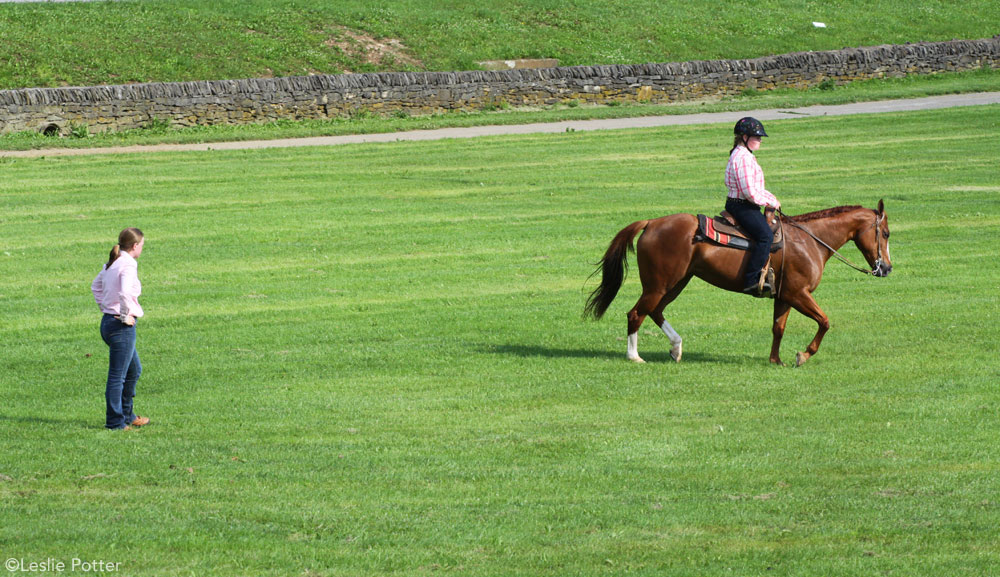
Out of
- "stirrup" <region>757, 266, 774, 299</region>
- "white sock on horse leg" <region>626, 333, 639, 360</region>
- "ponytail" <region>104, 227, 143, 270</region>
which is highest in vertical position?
"ponytail" <region>104, 227, 143, 270</region>

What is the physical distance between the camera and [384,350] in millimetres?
14141

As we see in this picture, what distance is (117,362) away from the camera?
10.6 metres

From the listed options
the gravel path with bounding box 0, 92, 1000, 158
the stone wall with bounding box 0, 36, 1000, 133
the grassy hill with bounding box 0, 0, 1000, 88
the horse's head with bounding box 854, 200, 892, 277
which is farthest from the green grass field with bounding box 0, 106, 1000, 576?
the grassy hill with bounding box 0, 0, 1000, 88

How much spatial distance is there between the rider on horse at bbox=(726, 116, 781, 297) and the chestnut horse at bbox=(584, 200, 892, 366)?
0.55 ft

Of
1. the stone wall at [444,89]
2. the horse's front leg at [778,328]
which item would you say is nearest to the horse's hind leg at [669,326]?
the horse's front leg at [778,328]

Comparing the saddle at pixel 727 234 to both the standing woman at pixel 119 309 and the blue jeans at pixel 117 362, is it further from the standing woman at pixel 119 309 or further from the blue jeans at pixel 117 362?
the blue jeans at pixel 117 362

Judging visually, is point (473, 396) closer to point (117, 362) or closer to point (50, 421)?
point (117, 362)

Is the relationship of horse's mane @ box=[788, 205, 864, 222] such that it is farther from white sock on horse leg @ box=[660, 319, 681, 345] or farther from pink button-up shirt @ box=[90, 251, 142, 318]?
pink button-up shirt @ box=[90, 251, 142, 318]

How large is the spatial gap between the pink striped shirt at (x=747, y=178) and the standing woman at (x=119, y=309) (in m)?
6.35

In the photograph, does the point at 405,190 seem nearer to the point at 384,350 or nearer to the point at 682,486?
the point at 384,350

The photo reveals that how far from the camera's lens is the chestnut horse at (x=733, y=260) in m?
13.3

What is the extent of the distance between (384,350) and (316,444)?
386 centimetres

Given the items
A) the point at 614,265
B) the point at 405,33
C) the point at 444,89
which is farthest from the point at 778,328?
the point at 405,33

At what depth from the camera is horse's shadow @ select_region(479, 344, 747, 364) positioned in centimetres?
1370
